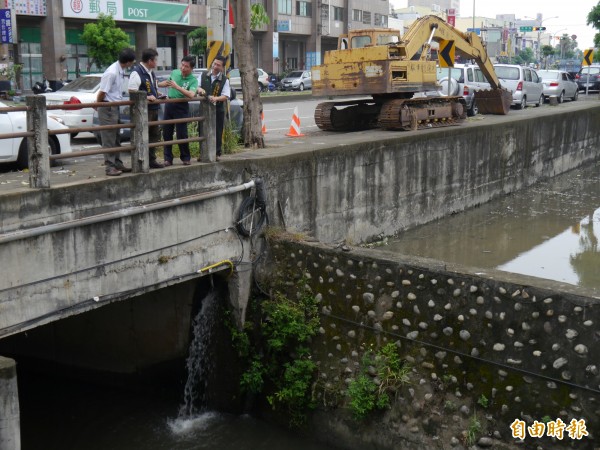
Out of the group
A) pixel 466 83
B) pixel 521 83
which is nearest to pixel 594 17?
pixel 521 83

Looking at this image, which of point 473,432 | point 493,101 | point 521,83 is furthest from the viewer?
point 521,83

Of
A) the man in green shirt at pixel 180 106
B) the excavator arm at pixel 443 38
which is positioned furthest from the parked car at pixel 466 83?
the man in green shirt at pixel 180 106

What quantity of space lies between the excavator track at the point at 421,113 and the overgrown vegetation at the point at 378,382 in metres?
8.67

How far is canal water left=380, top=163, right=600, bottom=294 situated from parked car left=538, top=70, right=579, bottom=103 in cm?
1244

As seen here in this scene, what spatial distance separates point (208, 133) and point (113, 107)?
1.26 m

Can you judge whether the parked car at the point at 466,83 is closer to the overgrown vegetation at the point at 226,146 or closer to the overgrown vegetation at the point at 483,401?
the overgrown vegetation at the point at 226,146

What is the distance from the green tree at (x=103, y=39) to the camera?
120 feet

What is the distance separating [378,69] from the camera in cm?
1591

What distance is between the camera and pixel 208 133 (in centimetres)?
941

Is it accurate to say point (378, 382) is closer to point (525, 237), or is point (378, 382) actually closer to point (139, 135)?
point (139, 135)

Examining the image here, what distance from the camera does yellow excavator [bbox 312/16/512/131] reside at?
16000 millimetres

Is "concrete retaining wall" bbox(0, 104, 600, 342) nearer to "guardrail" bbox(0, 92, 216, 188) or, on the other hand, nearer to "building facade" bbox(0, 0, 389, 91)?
"guardrail" bbox(0, 92, 216, 188)

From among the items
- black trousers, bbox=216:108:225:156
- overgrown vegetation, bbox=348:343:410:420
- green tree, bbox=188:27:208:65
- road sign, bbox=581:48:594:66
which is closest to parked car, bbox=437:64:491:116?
road sign, bbox=581:48:594:66

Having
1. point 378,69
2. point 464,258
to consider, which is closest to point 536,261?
point 464,258
